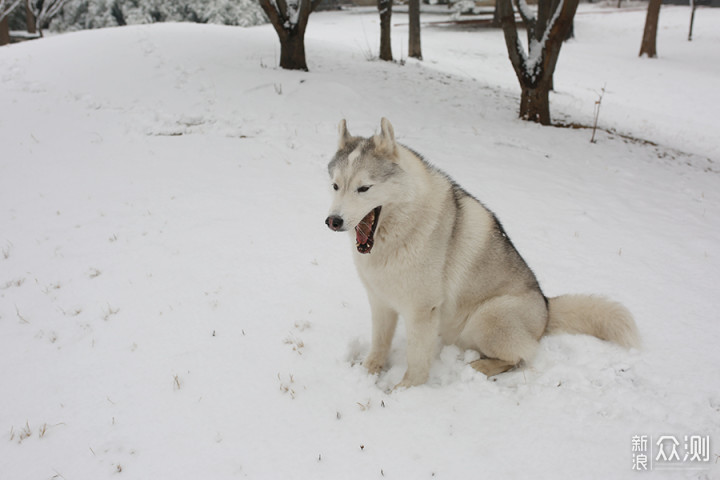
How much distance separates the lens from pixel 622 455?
2.82m

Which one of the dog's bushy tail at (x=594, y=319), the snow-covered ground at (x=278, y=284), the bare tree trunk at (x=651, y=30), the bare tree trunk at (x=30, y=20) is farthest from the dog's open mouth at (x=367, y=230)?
the bare tree trunk at (x=30, y=20)

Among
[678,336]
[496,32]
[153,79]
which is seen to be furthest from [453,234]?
[496,32]

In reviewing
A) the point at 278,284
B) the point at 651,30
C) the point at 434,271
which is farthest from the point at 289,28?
the point at 651,30

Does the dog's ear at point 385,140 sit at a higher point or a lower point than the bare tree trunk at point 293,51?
lower

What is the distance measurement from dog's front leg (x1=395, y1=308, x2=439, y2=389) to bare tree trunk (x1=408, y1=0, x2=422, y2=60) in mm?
18485

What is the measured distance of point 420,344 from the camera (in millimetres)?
3293

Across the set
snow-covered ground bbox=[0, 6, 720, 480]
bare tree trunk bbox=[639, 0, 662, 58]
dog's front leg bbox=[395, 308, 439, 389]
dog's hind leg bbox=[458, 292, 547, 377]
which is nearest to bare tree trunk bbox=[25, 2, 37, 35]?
snow-covered ground bbox=[0, 6, 720, 480]

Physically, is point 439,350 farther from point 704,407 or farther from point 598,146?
point 598,146

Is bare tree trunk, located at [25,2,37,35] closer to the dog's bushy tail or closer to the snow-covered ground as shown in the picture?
the snow-covered ground

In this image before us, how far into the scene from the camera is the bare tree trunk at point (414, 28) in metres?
18.2

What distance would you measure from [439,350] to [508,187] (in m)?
4.36

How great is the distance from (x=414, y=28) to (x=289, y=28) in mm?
9258

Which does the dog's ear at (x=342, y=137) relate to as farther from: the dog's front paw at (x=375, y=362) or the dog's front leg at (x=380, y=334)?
the dog's front paw at (x=375, y=362)

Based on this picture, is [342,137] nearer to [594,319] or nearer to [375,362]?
[375,362]
